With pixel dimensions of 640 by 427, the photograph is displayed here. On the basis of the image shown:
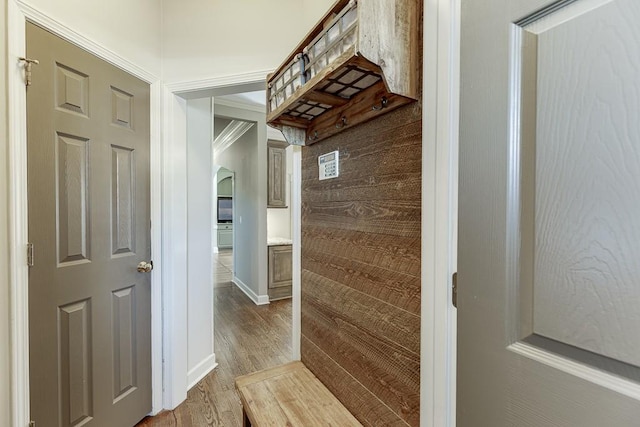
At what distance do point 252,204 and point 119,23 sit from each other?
2732mm

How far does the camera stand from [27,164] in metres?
1.20

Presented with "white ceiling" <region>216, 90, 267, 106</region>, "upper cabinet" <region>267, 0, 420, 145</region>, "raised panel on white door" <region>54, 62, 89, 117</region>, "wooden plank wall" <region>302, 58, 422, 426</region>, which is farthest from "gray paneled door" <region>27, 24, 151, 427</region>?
"white ceiling" <region>216, 90, 267, 106</region>

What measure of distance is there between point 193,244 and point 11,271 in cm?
110

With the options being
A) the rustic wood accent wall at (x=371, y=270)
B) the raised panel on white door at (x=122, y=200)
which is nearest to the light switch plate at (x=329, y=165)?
the rustic wood accent wall at (x=371, y=270)

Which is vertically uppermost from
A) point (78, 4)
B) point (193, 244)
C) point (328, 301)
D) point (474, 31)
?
point (78, 4)

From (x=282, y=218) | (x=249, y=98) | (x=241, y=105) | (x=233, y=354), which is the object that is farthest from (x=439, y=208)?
(x=282, y=218)

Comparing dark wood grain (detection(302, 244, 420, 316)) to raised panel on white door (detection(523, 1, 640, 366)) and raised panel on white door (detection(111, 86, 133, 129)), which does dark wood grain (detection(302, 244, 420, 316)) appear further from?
raised panel on white door (detection(111, 86, 133, 129))

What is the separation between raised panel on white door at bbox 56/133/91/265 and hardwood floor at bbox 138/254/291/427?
118 cm

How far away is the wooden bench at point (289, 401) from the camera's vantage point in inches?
42.9

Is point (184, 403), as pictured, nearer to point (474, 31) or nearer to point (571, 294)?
point (571, 294)

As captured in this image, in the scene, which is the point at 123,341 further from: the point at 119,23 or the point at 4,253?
the point at 119,23

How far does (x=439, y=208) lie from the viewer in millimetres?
787

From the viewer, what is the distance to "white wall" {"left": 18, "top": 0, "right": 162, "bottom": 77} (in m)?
1.34

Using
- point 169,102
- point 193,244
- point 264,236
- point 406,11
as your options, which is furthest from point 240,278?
point 406,11
